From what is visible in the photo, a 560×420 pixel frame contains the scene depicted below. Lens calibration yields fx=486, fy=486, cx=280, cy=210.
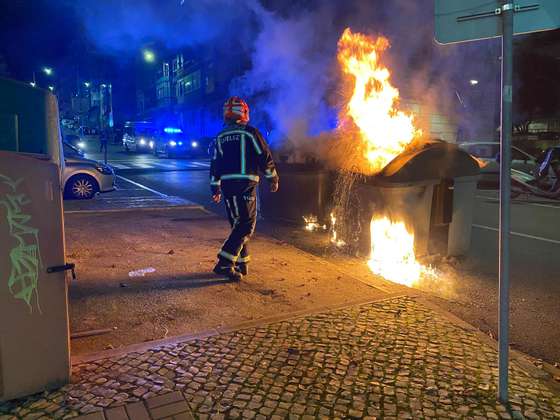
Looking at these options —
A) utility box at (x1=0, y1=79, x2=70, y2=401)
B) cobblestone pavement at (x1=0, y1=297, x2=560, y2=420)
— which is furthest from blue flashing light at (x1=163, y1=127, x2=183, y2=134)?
utility box at (x1=0, y1=79, x2=70, y2=401)

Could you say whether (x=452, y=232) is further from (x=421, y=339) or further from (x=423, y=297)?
(x=421, y=339)

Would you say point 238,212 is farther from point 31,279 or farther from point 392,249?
point 31,279

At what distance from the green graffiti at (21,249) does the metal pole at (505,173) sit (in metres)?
2.60

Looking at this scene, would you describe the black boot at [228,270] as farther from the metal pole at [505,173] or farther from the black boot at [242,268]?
the metal pole at [505,173]

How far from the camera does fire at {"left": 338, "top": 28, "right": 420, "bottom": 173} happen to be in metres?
7.13

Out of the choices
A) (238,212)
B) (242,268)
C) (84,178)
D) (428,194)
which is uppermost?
(84,178)

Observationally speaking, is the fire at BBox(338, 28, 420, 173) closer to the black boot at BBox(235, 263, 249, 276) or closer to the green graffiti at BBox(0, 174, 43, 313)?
the black boot at BBox(235, 263, 249, 276)

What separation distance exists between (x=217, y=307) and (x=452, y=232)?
3.48m

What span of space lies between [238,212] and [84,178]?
7.75 m

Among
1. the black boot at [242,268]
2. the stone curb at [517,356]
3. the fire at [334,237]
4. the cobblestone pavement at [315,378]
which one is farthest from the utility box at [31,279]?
the fire at [334,237]

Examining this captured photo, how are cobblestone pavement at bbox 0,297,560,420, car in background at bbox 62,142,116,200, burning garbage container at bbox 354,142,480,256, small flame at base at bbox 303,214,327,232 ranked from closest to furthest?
cobblestone pavement at bbox 0,297,560,420, burning garbage container at bbox 354,142,480,256, small flame at base at bbox 303,214,327,232, car in background at bbox 62,142,116,200

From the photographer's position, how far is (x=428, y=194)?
6023 millimetres

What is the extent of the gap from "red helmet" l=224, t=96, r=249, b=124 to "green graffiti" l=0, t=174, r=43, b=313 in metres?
2.81

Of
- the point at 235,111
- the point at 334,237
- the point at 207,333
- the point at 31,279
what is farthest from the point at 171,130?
the point at 31,279
